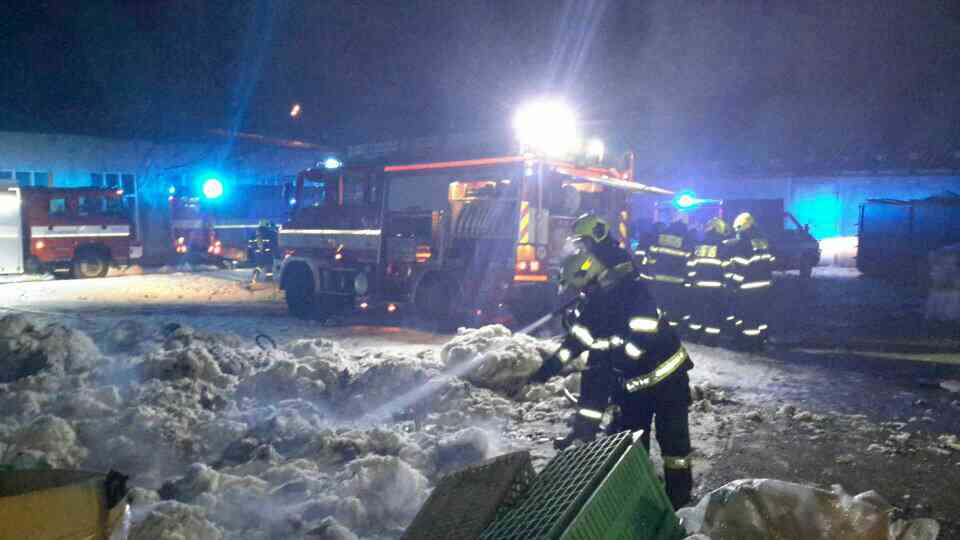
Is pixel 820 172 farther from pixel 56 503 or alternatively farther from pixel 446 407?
pixel 56 503

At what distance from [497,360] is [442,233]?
4.59 meters

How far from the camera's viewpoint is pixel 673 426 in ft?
13.6

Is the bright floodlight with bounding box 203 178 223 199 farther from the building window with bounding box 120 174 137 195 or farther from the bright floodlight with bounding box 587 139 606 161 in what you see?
the bright floodlight with bounding box 587 139 606 161

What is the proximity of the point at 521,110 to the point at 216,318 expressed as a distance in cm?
658

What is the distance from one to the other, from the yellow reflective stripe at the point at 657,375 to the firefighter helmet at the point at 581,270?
724 millimetres

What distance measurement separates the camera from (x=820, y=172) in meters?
33.9

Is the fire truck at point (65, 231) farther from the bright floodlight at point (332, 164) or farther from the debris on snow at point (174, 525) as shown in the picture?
the debris on snow at point (174, 525)

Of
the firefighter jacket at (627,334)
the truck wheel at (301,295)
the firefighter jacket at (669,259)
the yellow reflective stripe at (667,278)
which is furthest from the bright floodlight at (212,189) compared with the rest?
the firefighter jacket at (627,334)

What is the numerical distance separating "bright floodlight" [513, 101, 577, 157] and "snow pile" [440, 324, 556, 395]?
3.70 m

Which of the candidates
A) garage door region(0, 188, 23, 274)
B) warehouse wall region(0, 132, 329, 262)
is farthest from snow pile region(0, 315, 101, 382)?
warehouse wall region(0, 132, 329, 262)

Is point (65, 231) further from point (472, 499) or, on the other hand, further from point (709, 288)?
point (472, 499)

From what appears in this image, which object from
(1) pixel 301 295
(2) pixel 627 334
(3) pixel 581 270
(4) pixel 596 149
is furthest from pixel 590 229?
(1) pixel 301 295

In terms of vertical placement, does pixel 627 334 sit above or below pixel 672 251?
below

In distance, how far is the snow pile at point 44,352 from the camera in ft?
22.7
